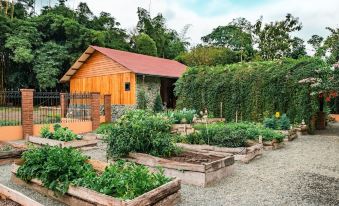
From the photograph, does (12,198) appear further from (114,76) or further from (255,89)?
(114,76)

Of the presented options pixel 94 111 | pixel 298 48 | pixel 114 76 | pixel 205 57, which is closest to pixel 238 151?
pixel 94 111

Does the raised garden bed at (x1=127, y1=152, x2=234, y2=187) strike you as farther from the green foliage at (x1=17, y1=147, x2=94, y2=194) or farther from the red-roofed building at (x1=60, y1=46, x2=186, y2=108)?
the red-roofed building at (x1=60, y1=46, x2=186, y2=108)

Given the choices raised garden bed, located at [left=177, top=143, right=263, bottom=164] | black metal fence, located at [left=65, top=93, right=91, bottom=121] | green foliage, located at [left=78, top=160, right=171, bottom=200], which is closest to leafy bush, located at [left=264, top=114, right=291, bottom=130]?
raised garden bed, located at [left=177, top=143, right=263, bottom=164]

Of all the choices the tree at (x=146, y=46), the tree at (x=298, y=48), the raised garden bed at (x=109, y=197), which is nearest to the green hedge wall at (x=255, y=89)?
the raised garden bed at (x=109, y=197)

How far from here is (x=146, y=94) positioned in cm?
2122

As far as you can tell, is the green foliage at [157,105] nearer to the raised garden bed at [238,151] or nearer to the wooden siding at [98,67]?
the wooden siding at [98,67]

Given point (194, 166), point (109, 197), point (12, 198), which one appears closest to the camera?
point (109, 197)

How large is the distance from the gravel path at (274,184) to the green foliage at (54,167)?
1.04ft

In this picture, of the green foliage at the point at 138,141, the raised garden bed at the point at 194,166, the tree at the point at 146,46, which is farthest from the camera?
the tree at the point at 146,46

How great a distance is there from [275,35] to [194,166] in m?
29.7

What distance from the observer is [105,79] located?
2203cm

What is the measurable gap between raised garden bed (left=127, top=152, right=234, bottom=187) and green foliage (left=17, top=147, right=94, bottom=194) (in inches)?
54.6

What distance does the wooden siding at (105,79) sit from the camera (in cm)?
2061

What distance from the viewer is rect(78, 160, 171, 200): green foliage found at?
4.30 metres
